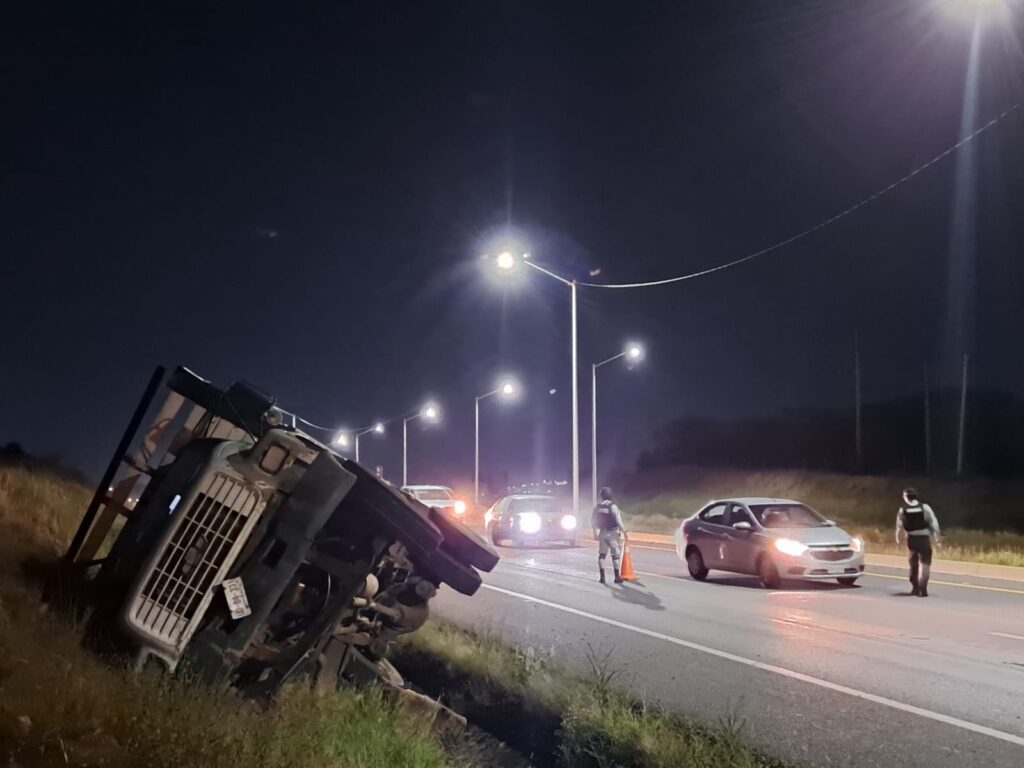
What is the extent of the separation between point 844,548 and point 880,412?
71.7 meters

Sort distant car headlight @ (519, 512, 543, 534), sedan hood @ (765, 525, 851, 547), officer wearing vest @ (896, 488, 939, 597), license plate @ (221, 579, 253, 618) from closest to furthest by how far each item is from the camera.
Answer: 1. license plate @ (221, 579, 253, 618)
2. officer wearing vest @ (896, 488, 939, 597)
3. sedan hood @ (765, 525, 851, 547)
4. distant car headlight @ (519, 512, 543, 534)

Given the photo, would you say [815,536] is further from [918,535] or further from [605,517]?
[605,517]

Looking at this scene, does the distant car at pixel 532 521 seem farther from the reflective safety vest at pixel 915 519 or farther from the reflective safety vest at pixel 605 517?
the reflective safety vest at pixel 915 519

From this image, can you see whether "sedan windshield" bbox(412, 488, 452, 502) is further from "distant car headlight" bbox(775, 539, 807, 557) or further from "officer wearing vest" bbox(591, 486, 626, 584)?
"distant car headlight" bbox(775, 539, 807, 557)

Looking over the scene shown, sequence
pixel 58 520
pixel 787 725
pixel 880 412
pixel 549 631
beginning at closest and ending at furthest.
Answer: pixel 787 725
pixel 58 520
pixel 549 631
pixel 880 412

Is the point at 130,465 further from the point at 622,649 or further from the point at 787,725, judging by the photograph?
the point at 622,649

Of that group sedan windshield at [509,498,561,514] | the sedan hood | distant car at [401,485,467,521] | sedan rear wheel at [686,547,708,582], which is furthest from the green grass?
distant car at [401,485,467,521]

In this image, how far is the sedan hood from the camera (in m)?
16.1

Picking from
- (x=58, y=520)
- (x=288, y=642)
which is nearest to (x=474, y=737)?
(x=288, y=642)

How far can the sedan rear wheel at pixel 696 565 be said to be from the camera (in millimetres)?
18125

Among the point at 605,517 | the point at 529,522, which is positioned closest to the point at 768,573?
the point at 605,517

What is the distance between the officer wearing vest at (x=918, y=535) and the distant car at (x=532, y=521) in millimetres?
12245

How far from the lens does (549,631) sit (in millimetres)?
11727

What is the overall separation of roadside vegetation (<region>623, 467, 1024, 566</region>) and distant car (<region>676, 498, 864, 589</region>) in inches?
295
